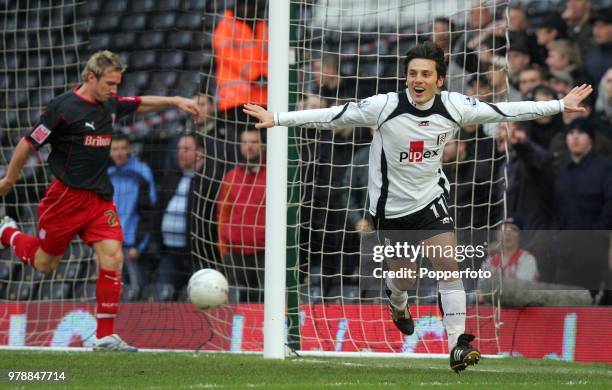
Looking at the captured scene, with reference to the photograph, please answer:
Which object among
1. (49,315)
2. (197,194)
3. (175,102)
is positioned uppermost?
(175,102)

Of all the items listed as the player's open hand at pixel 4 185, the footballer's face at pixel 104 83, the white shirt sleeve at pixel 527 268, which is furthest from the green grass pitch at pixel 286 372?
the footballer's face at pixel 104 83

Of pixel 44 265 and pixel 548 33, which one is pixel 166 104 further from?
pixel 548 33

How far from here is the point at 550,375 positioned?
25.5 feet

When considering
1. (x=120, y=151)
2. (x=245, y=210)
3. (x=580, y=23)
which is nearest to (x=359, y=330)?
(x=245, y=210)

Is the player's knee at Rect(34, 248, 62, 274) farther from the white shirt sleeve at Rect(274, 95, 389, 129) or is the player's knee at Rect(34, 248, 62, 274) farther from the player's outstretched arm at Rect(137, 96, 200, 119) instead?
the white shirt sleeve at Rect(274, 95, 389, 129)

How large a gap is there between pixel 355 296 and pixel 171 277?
227 centimetres

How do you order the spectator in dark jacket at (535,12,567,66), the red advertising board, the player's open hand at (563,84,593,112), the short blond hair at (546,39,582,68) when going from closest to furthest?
the player's open hand at (563,84,593,112), the red advertising board, the short blond hair at (546,39,582,68), the spectator in dark jacket at (535,12,567,66)

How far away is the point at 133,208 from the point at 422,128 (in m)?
5.13

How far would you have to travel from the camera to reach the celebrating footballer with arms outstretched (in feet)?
31.3

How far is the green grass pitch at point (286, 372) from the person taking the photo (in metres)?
6.86

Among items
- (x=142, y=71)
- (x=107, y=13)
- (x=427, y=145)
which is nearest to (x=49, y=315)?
(x=142, y=71)

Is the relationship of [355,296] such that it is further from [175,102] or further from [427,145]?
[427,145]

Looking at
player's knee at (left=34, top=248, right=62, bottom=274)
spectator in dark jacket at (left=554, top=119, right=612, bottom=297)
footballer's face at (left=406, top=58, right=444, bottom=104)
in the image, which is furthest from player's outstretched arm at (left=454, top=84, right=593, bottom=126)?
player's knee at (left=34, top=248, right=62, bottom=274)

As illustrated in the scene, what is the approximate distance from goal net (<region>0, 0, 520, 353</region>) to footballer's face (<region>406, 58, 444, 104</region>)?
1997mm
